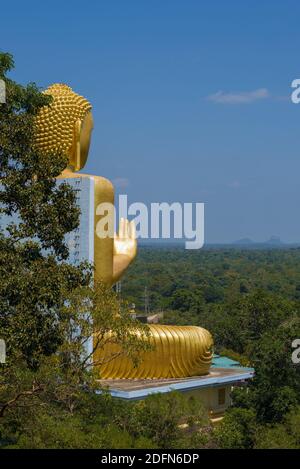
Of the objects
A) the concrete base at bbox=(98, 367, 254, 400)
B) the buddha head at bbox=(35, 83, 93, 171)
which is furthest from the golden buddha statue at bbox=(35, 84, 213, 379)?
the concrete base at bbox=(98, 367, 254, 400)

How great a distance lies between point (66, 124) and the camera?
726 inches

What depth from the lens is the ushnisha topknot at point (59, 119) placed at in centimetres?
1823

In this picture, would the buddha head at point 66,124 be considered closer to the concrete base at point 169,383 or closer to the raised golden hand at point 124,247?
the raised golden hand at point 124,247

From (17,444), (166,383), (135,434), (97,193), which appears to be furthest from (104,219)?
(17,444)

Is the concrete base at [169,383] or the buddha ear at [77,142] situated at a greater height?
the buddha ear at [77,142]

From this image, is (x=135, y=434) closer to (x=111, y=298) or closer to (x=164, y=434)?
(x=164, y=434)

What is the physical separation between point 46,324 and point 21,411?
5.57ft

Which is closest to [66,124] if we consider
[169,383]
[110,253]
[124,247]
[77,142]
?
[77,142]

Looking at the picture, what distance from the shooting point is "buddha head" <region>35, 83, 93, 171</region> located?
1825cm

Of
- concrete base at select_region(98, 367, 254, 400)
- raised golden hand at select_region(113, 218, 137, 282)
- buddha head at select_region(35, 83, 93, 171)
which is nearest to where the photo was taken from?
concrete base at select_region(98, 367, 254, 400)

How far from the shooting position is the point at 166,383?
743 inches

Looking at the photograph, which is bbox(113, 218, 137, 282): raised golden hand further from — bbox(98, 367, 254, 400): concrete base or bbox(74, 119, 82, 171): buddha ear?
bbox(98, 367, 254, 400): concrete base

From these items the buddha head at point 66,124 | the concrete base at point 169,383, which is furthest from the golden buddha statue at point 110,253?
the concrete base at point 169,383
